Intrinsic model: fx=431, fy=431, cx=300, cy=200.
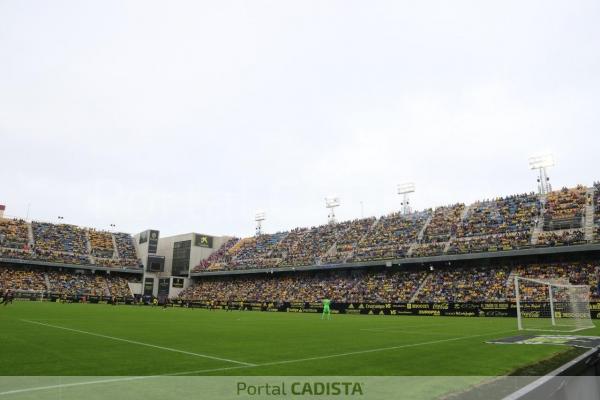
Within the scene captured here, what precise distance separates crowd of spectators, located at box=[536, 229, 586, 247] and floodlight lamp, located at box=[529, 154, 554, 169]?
58.2 feet

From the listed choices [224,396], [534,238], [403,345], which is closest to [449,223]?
[534,238]

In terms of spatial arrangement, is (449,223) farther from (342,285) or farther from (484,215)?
(342,285)

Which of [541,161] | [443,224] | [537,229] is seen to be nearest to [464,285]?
[537,229]

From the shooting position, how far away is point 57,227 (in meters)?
86.6

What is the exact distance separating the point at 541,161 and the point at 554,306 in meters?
33.4

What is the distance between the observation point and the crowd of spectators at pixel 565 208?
46781mm

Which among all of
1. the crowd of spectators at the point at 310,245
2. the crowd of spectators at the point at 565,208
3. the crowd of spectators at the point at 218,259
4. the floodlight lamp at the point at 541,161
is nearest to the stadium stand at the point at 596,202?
the crowd of spectators at the point at 565,208

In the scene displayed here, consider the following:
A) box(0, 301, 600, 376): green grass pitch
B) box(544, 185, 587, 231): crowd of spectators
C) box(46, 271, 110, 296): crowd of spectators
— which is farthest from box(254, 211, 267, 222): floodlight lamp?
box(0, 301, 600, 376): green grass pitch

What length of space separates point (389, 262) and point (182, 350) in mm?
45832

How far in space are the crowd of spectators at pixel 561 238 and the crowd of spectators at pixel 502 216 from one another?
293cm

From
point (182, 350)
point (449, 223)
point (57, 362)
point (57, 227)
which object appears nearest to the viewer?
point (57, 362)

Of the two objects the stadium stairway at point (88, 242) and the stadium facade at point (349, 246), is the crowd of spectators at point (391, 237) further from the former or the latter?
the stadium stairway at point (88, 242)

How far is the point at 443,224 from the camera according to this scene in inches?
2285

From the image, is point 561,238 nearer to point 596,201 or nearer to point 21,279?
point 596,201
